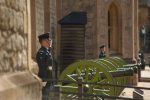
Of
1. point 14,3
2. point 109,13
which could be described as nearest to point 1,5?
point 14,3

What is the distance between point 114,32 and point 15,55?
647 inches

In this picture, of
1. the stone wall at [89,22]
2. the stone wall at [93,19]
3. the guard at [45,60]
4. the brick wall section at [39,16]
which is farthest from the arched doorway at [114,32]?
the guard at [45,60]

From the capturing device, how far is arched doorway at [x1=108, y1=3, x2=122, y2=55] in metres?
20.1

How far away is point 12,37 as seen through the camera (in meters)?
3.91

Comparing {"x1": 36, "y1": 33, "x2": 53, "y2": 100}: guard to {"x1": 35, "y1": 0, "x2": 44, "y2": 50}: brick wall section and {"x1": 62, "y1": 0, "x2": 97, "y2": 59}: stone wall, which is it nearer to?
{"x1": 35, "y1": 0, "x2": 44, "y2": 50}: brick wall section

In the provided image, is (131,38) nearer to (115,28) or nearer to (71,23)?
(115,28)

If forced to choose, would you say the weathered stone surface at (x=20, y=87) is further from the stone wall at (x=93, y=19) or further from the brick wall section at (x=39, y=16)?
the stone wall at (x=93, y=19)

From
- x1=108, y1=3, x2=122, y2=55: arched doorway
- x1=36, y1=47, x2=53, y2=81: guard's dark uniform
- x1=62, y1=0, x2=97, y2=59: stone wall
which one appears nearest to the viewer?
x1=36, y1=47, x2=53, y2=81: guard's dark uniform

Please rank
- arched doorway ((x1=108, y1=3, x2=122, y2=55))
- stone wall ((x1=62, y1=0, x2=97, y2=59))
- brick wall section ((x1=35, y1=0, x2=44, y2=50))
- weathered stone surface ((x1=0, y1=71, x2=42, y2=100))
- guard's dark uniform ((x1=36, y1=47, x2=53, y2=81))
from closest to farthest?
1. weathered stone surface ((x1=0, y1=71, x2=42, y2=100))
2. guard's dark uniform ((x1=36, y1=47, x2=53, y2=81))
3. brick wall section ((x1=35, y1=0, x2=44, y2=50))
4. stone wall ((x1=62, y1=0, x2=97, y2=59))
5. arched doorway ((x1=108, y1=3, x2=122, y2=55))

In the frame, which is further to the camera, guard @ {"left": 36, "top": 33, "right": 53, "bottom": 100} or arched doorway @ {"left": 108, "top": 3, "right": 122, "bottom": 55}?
arched doorway @ {"left": 108, "top": 3, "right": 122, "bottom": 55}

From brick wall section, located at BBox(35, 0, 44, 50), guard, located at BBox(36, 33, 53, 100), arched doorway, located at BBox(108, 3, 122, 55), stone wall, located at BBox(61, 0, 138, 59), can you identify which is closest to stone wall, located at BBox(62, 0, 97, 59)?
stone wall, located at BBox(61, 0, 138, 59)

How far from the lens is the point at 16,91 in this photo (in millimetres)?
3711

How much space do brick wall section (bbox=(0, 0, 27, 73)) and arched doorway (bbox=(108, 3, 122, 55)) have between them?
16023 mm

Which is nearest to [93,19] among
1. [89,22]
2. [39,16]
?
[89,22]
